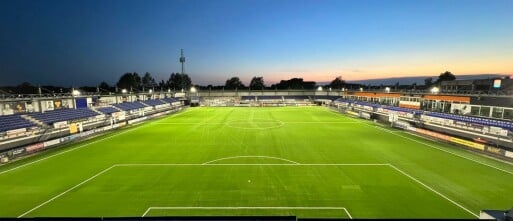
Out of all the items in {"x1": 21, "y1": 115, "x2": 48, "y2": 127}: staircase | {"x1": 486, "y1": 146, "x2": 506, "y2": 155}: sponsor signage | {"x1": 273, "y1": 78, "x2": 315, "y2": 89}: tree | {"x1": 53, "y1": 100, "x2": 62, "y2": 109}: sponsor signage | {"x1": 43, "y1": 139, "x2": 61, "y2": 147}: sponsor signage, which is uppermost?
{"x1": 273, "y1": 78, "x2": 315, "y2": 89}: tree

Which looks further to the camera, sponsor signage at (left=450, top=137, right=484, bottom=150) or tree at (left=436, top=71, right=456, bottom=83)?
tree at (left=436, top=71, right=456, bottom=83)

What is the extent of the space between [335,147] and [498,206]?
15096 mm

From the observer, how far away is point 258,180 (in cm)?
1884

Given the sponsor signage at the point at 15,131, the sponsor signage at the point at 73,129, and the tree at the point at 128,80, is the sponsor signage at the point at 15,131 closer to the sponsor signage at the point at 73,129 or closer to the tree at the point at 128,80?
the sponsor signage at the point at 73,129

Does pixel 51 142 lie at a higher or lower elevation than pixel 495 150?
lower

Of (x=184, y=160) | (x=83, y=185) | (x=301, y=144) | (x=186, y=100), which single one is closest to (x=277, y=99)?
(x=186, y=100)

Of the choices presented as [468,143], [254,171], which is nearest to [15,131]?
[254,171]

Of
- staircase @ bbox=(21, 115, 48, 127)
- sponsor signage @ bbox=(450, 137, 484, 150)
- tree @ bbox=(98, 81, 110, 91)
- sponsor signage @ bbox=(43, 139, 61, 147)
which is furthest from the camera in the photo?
tree @ bbox=(98, 81, 110, 91)

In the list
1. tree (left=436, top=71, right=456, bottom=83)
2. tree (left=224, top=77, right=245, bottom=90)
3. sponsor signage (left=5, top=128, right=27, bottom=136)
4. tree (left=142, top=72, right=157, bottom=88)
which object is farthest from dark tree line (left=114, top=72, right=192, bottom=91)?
tree (left=436, top=71, right=456, bottom=83)

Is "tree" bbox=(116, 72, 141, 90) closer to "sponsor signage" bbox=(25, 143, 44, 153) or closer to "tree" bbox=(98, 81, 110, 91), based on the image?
"tree" bbox=(98, 81, 110, 91)

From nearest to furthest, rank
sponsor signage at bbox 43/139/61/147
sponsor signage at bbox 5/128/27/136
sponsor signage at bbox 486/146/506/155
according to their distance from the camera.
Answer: sponsor signage at bbox 486/146/506/155
sponsor signage at bbox 43/139/61/147
sponsor signage at bbox 5/128/27/136

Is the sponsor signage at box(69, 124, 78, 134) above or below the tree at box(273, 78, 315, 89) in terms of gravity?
below

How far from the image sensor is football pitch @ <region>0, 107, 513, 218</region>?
48.2ft

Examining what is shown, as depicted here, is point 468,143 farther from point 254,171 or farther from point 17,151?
point 17,151
